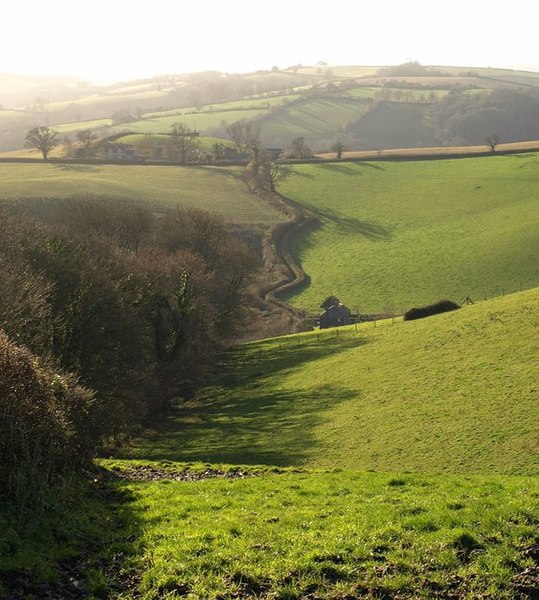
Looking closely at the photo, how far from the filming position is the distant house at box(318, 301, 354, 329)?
78938mm

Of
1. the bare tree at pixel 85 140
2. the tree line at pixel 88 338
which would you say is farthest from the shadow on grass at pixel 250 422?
the bare tree at pixel 85 140

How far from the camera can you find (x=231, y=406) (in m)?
45.8

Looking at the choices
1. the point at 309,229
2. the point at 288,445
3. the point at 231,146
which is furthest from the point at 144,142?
the point at 288,445

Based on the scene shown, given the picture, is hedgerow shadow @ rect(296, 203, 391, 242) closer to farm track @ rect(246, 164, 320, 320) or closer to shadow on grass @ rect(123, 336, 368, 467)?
farm track @ rect(246, 164, 320, 320)

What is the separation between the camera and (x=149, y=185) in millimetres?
124250

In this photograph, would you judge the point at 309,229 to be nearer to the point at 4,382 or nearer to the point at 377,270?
the point at 377,270

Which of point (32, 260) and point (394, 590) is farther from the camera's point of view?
point (32, 260)

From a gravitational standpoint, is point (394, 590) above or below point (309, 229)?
above

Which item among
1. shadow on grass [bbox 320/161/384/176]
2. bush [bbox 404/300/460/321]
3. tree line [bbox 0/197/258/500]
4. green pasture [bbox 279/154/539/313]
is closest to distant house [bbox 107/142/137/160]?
green pasture [bbox 279/154/539/313]

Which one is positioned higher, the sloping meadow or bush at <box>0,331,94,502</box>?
bush at <box>0,331,94,502</box>

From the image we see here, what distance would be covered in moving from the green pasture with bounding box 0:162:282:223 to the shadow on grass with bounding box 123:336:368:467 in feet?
192

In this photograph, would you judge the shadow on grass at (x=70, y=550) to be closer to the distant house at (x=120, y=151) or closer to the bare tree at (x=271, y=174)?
the bare tree at (x=271, y=174)

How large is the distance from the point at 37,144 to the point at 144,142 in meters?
25.0

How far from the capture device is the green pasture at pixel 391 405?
3055 centimetres
